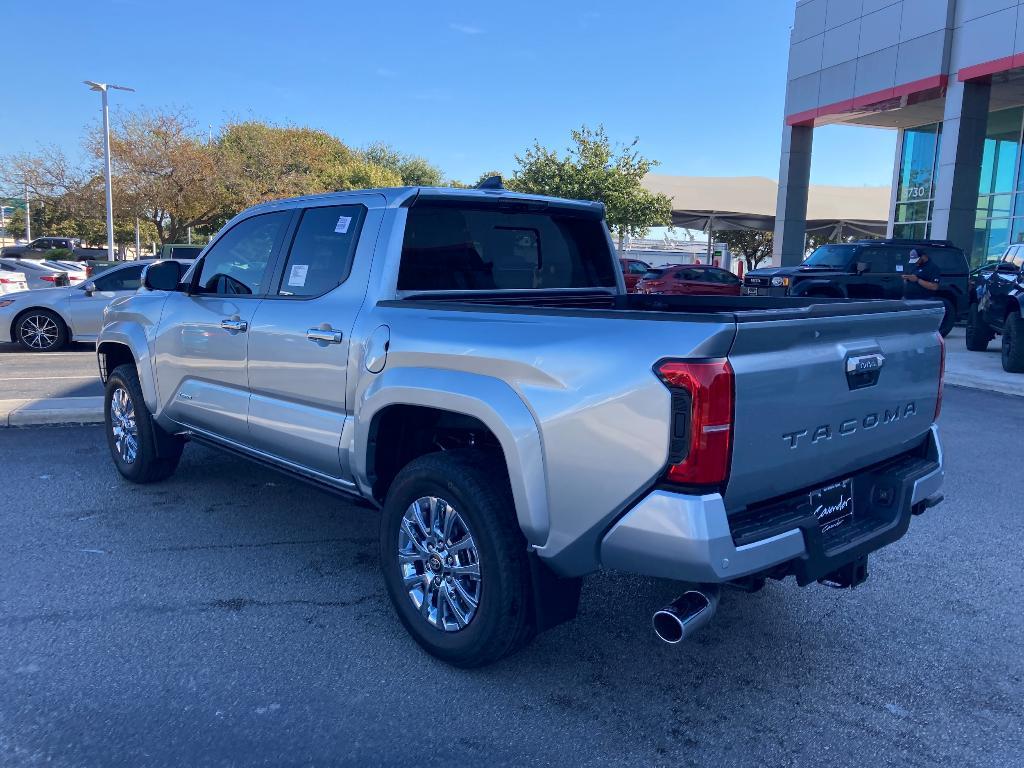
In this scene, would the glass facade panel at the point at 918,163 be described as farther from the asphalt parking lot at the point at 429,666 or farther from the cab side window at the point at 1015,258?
the asphalt parking lot at the point at 429,666

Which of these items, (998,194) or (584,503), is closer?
(584,503)

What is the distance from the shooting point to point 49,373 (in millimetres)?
10969

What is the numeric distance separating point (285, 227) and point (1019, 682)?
406 centimetres

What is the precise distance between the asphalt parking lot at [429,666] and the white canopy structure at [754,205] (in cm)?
3728

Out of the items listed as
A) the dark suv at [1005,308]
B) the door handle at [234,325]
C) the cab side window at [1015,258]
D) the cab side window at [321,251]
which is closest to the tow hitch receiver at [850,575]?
the cab side window at [321,251]

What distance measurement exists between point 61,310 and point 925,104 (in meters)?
22.9

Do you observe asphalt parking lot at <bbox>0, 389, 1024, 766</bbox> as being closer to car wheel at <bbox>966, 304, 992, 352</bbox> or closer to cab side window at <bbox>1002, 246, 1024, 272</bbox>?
cab side window at <bbox>1002, 246, 1024, 272</bbox>

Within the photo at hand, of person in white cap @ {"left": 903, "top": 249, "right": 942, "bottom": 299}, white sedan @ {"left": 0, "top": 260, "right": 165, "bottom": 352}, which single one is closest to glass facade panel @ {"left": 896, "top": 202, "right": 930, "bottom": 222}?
person in white cap @ {"left": 903, "top": 249, "right": 942, "bottom": 299}

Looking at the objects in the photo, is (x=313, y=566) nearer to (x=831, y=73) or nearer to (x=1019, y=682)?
(x=1019, y=682)

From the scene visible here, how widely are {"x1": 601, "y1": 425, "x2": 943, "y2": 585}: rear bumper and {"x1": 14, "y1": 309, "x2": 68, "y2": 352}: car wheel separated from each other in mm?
12958

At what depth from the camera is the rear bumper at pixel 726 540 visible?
2.62 meters

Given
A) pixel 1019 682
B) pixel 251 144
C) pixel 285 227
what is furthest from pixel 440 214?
pixel 251 144

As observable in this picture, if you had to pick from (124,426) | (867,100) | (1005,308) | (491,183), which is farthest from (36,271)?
(867,100)

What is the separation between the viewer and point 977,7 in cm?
2005
